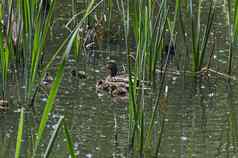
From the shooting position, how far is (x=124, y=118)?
18.8 ft

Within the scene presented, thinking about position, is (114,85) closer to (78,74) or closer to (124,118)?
(78,74)

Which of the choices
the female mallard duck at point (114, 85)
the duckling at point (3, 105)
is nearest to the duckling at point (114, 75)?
the female mallard duck at point (114, 85)

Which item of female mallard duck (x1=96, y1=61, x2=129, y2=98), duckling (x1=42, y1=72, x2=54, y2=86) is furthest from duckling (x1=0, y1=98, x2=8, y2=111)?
female mallard duck (x1=96, y1=61, x2=129, y2=98)

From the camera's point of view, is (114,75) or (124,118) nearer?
(124,118)

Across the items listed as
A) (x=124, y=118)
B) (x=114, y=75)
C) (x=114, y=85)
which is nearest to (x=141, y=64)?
(x=124, y=118)

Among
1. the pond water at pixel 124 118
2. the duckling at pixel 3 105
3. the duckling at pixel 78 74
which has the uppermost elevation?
the duckling at pixel 78 74

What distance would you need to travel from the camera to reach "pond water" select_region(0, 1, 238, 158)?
16.7ft

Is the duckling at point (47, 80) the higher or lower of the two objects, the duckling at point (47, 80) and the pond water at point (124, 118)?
the higher

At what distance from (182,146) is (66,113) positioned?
103 centimetres

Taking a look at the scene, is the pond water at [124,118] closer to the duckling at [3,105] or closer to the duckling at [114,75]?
the duckling at [3,105]

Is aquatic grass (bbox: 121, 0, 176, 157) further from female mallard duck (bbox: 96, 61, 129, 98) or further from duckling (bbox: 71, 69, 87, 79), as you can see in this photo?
duckling (bbox: 71, 69, 87, 79)

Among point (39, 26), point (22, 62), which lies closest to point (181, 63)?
point (22, 62)

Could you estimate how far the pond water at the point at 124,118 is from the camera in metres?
5.10

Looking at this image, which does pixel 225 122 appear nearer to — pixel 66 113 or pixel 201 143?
pixel 201 143
